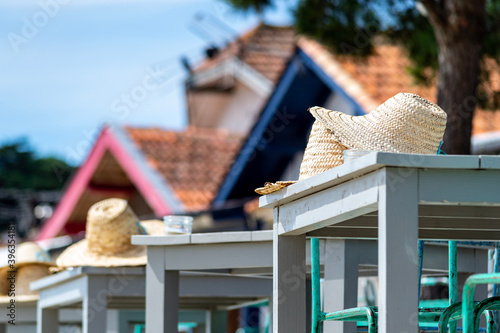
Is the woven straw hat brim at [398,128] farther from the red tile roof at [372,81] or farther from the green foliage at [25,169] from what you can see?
the green foliage at [25,169]

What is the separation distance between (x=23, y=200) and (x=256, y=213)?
11.4 metres

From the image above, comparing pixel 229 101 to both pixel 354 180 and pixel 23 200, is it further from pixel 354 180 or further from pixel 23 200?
pixel 354 180

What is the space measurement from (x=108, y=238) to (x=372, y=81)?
5.95 metres

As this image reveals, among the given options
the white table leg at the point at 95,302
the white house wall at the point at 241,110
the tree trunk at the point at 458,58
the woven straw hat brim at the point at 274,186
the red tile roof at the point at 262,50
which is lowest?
the white table leg at the point at 95,302

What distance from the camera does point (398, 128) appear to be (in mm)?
3086

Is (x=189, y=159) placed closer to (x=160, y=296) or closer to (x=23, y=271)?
(x=23, y=271)

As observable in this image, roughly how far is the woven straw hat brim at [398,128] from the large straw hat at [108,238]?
9.21 feet

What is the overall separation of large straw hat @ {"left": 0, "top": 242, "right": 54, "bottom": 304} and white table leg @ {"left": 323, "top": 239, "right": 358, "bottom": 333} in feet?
11.0

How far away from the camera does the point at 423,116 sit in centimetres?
312

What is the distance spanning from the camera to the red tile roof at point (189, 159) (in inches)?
532


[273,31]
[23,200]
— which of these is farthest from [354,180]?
[23,200]

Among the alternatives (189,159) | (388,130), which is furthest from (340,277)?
(189,159)

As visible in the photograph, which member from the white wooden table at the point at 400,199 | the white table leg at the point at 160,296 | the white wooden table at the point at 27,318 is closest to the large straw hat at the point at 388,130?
the white wooden table at the point at 400,199

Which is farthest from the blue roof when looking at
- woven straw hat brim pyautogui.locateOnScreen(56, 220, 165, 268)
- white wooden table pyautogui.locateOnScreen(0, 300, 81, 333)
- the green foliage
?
the green foliage
